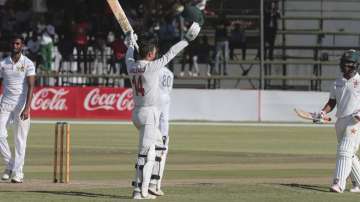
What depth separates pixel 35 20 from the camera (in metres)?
37.2

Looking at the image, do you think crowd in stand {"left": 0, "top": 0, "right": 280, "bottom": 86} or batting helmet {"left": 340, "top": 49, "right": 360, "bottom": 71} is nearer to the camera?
batting helmet {"left": 340, "top": 49, "right": 360, "bottom": 71}

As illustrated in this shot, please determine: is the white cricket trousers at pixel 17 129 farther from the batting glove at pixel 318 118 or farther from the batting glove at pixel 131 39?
the batting glove at pixel 318 118

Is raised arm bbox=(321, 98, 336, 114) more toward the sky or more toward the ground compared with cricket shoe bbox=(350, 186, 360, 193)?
more toward the sky

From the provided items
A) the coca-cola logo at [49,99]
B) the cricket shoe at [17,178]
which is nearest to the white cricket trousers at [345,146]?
the cricket shoe at [17,178]

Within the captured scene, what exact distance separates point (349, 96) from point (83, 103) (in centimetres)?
2138

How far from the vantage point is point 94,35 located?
120 feet

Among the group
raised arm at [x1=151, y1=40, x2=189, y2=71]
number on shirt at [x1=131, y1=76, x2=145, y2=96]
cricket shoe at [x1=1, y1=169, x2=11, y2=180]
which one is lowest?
cricket shoe at [x1=1, y1=169, x2=11, y2=180]

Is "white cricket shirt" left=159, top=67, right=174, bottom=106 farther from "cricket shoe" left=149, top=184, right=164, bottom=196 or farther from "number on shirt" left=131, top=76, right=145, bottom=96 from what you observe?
"cricket shoe" left=149, top=184, right=164, bottom=196

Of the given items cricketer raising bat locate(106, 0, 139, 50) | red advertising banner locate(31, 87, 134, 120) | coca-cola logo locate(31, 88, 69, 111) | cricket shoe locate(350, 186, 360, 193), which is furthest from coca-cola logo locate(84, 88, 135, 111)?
cricket shoe locate(350, 186, 360, 193)

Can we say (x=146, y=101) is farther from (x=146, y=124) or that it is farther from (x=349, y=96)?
(x=349, y=96)

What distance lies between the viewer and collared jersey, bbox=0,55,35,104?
632 inches

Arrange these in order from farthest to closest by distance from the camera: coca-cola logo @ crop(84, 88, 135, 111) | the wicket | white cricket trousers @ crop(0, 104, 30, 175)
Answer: coca-cola logo @ crop(84, 88, 135, 111) < white cricket trousers @ crop(0, 104, 30, 175) < the wicket

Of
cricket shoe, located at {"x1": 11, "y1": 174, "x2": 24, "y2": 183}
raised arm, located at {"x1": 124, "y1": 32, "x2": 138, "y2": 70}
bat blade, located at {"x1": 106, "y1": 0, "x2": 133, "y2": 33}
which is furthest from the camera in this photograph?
cricket shoe, located at {"x1": 11, "y1": 174, "x2": 24, "y2": 183}

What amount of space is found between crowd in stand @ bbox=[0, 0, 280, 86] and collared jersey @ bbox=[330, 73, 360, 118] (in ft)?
67.2
